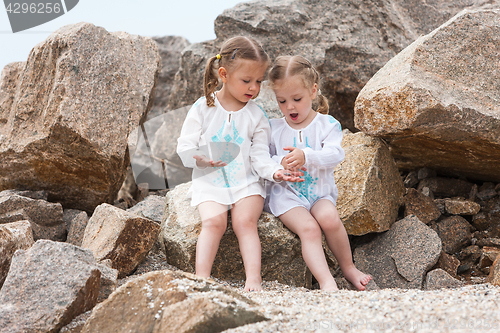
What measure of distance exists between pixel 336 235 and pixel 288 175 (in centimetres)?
49

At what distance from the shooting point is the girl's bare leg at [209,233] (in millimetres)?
2637

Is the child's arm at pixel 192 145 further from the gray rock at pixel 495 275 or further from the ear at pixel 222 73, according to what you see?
the gray rock at pixel 495 275

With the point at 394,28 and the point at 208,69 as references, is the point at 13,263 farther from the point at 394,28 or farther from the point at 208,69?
the point at 394,28

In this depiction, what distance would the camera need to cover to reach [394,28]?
5035 millimetres

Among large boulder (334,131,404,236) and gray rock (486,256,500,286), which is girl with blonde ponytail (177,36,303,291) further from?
gray rock (486,256,500,286)

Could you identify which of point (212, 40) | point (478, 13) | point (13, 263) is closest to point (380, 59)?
point (478, 13)

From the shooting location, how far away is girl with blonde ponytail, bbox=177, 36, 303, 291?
9.15ft

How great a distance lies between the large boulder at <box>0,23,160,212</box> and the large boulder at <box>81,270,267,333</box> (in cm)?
182

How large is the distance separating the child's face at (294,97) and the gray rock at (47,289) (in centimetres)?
157

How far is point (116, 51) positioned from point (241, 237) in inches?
79.7

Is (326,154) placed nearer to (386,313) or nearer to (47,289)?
(386,313)

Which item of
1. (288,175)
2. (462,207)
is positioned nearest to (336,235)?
(288,175)

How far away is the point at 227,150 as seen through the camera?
3014 mm

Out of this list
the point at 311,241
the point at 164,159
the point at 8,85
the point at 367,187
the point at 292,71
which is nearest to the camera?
the point at 311,241
